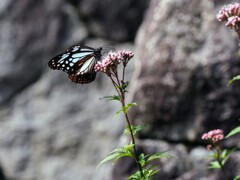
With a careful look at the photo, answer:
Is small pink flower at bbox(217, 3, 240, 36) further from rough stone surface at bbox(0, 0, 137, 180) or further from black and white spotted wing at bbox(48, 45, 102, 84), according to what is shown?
rough stone surface at bbox(0, 0, 137, 180)

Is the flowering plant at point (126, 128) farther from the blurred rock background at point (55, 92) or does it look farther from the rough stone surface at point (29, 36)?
the rough stone surface at point (29, 36)

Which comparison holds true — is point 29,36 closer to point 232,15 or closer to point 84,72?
point 84,72

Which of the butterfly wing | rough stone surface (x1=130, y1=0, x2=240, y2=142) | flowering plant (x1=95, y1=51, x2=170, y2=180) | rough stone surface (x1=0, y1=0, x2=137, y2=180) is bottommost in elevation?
flowering plant (x1=95, y1=51, x2=170, y2=180)

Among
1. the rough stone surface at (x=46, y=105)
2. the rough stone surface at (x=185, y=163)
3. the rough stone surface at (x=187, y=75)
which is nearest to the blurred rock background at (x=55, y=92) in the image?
the rough stone surface at (x=46, y=105)

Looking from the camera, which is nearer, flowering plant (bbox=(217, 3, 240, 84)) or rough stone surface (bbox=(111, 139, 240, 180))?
flowering plant (bbox=(217, 3, 240, 84))

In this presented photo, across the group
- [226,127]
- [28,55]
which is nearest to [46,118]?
[28,55]

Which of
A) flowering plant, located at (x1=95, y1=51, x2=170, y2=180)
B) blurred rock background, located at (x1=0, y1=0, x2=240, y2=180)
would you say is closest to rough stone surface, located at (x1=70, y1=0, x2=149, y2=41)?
blurred rock background, located at (x1=0, y1=0, x2=240, y2=180)

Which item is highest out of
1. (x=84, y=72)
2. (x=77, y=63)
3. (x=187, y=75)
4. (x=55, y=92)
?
(x=55, y=92)

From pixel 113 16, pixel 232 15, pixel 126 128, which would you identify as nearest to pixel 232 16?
pixel 232 15
